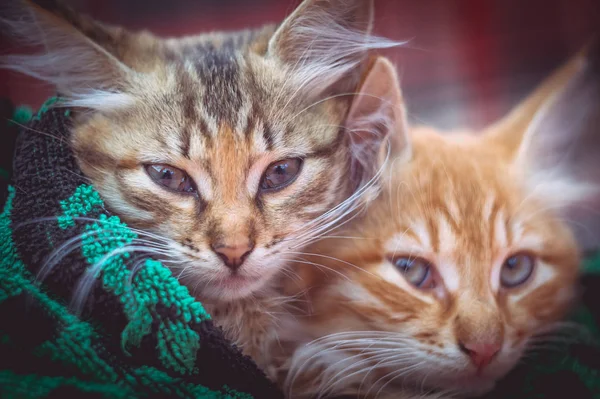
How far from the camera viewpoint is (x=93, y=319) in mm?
669

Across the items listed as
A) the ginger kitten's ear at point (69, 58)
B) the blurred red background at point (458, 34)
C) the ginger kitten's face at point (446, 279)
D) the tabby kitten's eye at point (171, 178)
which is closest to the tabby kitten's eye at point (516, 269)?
the ginger kitten's face at point (446, 279)

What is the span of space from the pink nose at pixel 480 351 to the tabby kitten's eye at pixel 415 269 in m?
0.10

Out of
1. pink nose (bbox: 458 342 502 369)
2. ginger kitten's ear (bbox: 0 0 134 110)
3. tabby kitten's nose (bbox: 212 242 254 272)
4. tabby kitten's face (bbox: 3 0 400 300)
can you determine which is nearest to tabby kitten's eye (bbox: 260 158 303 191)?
tabby kitten's face (bbox: 3 0 400 300)

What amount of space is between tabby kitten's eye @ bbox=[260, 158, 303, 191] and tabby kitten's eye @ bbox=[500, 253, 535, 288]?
35 centimetres

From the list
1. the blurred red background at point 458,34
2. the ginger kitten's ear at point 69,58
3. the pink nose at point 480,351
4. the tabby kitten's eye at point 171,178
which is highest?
the blurred red background at point 458,34

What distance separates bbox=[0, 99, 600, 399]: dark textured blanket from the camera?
0.66 m

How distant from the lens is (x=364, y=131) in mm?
808

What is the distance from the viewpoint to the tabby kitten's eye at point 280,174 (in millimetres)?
760

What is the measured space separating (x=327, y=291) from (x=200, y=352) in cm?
21

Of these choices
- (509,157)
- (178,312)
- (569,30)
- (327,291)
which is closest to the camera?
(178,312)

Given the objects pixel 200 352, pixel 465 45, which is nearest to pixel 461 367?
pixel 200 352

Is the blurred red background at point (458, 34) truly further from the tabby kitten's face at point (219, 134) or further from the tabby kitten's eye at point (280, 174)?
the tabby kitten's eye at point (280, 174)

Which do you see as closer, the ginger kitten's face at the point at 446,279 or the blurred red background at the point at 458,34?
the ginger kitten's face at the point at 446,279

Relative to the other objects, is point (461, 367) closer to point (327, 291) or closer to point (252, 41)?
point (327, 291)
